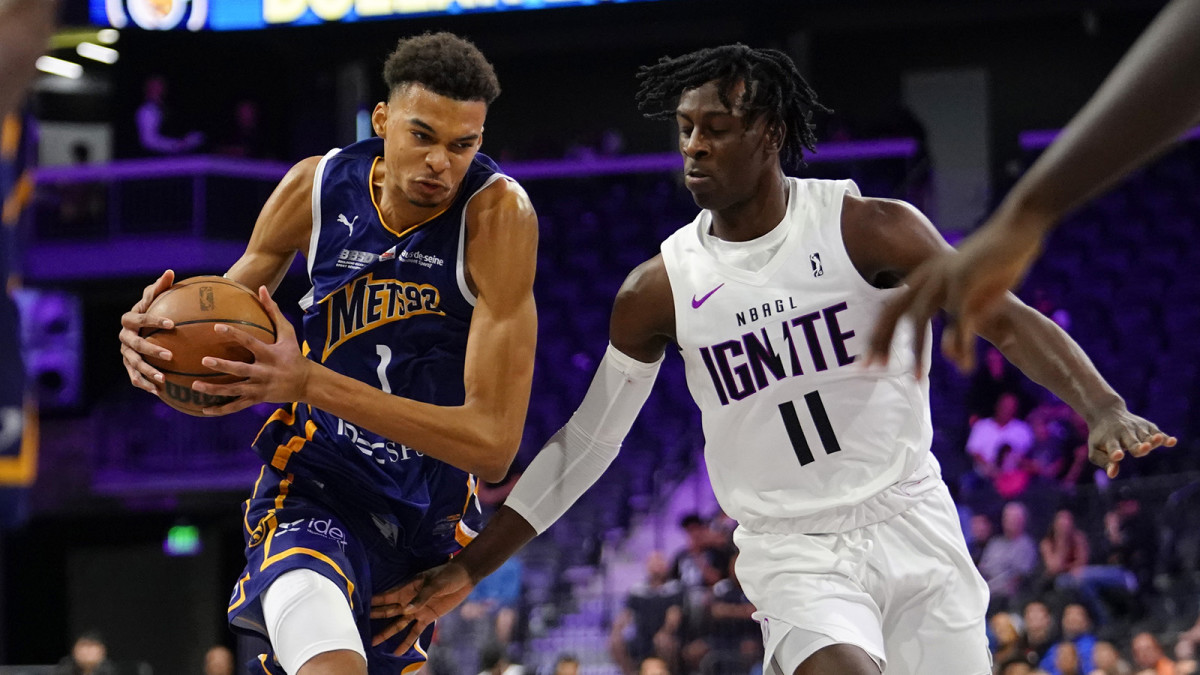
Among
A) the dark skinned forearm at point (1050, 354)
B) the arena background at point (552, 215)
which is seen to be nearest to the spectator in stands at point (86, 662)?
the arena background at point (552, 215)

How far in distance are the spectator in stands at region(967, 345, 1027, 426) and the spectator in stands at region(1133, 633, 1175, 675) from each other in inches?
112

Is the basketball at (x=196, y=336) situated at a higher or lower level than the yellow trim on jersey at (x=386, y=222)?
lower

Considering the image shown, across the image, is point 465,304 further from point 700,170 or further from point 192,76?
point 192,76

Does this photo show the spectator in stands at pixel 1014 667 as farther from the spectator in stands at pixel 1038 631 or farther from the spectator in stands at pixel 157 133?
the spectator in stands at pixel 157 133

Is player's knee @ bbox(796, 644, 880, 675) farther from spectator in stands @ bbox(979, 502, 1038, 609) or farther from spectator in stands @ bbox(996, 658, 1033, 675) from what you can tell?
spectator in stands @ bbox(979, 502, 1038, 609)

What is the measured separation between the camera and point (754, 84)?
12.6 feet

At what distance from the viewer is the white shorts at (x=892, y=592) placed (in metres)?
3.54

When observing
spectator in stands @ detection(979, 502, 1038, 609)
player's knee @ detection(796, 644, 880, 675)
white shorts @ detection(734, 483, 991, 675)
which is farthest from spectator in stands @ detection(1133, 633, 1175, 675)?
player's knee @ detection(796, 644, 880, 675)

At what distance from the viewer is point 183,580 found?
16.1 metres

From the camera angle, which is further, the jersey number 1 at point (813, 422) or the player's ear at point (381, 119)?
the player's ear at point (381, 119)

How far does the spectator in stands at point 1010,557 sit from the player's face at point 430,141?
6.13 meters

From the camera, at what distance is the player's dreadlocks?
12.6ft

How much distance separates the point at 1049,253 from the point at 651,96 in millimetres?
9774

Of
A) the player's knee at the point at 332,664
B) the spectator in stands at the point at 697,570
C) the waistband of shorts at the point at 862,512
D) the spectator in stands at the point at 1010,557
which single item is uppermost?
the waistband of shorts at the point at 862,512
